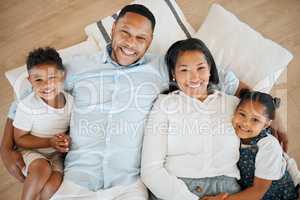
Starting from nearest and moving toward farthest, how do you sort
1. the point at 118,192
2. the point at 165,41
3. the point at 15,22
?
1. the point at 118,192
2. the point at 165,41
3. the point at 15,22

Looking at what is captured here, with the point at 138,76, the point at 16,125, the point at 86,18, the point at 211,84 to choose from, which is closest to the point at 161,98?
the point at 138,76

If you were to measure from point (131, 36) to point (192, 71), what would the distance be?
10.7 inches

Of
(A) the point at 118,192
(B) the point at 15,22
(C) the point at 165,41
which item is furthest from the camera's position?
(B) the point at 15,22

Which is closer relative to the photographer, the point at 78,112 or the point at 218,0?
the point at 78,112

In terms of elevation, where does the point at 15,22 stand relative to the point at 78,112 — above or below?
above

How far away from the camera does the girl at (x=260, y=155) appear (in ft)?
4.59

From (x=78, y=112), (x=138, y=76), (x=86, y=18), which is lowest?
(x=78, y=112)

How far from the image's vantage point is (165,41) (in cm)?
181

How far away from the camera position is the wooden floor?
2086 mm

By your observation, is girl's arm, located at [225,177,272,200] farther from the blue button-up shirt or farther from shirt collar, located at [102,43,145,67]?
shirt collar, located at [102,43,145,67]

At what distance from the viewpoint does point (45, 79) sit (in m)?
1.46

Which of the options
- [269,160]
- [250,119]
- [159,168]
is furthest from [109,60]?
[269,160]

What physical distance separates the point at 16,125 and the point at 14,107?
114 millimetres

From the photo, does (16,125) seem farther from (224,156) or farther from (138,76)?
(224,156)
